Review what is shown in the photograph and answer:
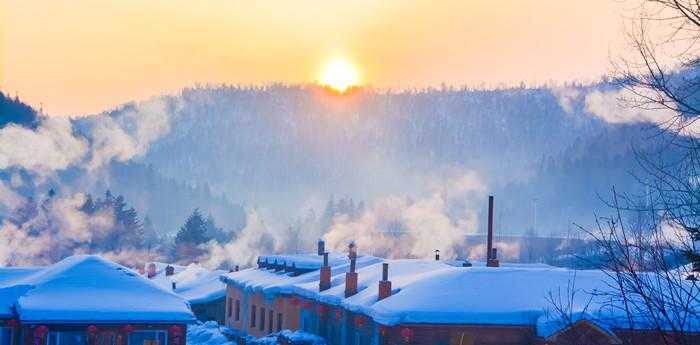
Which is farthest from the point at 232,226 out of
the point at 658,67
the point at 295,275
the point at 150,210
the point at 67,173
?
the point at 658,67

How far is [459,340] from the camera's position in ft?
90.0

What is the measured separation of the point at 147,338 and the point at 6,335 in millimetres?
4204

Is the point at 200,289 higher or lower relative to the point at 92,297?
lower

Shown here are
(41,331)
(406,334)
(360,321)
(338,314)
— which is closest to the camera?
(406,334)

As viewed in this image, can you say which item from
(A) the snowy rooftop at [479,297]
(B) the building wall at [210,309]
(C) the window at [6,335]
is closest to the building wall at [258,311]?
(B) the building wall at [210,309]

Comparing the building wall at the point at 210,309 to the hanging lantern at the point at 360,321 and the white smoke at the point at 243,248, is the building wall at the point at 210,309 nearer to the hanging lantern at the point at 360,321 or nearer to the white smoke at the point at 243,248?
the hanging lantern at the point at 360,321

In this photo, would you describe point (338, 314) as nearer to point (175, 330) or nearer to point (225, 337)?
point (175, 330)

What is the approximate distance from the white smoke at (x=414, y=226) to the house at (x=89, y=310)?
75624 mm

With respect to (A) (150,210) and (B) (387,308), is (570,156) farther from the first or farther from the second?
(B) (387,308)

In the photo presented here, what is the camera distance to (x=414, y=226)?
14225 centimetres

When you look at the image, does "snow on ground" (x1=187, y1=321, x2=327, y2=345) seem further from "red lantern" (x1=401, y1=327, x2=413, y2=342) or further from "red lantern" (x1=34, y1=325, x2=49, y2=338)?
"red lantern" (x1=34, y1=325, x2=49, y2=338)

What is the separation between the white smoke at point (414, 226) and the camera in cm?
11200

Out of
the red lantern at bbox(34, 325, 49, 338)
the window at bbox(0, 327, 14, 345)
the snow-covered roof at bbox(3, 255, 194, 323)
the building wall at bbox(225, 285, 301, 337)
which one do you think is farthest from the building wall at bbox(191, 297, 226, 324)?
the red lantern at bbox(34, 325, 49, 338)

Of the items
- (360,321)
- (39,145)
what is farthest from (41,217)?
(360,321)
